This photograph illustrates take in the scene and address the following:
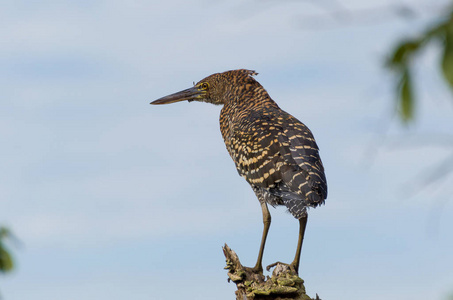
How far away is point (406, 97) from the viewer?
1.91m

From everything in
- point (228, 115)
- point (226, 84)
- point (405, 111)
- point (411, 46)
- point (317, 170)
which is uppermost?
point (226, 84)

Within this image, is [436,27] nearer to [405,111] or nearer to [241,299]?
[405,111]

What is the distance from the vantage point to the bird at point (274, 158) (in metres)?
7.61

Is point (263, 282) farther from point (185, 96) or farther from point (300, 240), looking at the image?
point (185, 96)

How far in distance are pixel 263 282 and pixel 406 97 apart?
19.4 ft

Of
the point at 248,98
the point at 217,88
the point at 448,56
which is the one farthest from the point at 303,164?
the point at 448,56

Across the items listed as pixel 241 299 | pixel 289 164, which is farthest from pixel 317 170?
pixel 241 299

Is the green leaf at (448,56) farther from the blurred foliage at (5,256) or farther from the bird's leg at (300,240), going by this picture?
the bird's leg at (300,240)

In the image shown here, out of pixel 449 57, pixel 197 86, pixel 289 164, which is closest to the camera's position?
pixel 449 57

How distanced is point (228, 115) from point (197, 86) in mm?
1185

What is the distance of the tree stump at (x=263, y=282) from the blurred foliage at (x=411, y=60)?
5624 mm

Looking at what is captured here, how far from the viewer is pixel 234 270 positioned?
767 cm

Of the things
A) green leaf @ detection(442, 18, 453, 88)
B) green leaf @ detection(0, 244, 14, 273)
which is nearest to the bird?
green leaf @ detection(0, 244, 14, 273)

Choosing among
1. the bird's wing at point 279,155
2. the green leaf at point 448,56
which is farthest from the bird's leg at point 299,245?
the green leaf at point 448,56
